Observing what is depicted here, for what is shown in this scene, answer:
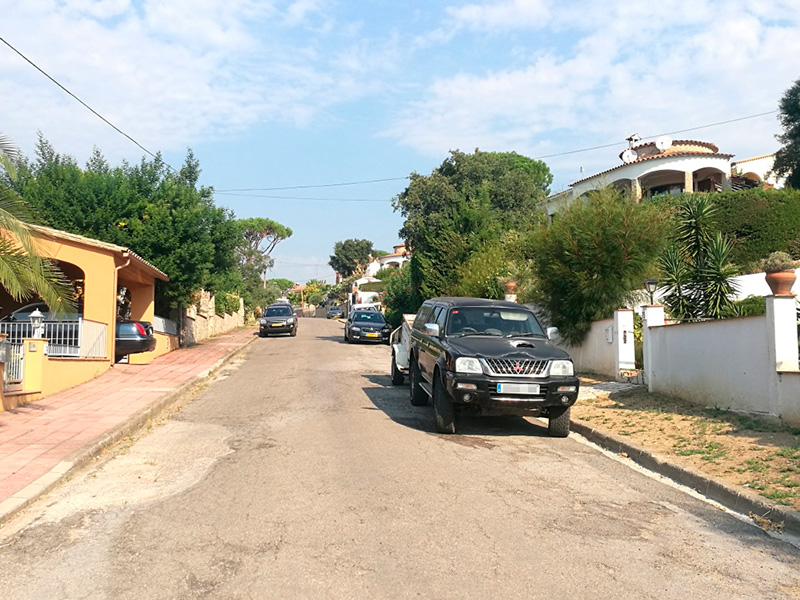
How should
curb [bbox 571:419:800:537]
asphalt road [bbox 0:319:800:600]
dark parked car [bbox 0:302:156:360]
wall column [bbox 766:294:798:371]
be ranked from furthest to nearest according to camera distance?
dark parked car [bbox 0:302:156:360] → wall column [bbox 766:294:798:371] → curb [bbox 571:419:800:537] → asphalt road [bbox 0:319:800:600]

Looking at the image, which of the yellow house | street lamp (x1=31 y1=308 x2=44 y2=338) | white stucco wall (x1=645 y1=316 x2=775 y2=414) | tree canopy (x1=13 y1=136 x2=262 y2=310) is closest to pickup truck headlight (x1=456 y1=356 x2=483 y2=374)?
white stucco wall (x1=645 y1=316 x2=775 y2=414)

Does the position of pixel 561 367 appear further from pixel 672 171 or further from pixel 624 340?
pixel 672 171

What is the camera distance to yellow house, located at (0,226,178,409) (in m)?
12.9

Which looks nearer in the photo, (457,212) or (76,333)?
(76,333)

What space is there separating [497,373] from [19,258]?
742 centimetres

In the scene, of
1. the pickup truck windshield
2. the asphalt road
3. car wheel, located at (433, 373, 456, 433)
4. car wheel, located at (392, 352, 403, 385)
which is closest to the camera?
the asphalt road

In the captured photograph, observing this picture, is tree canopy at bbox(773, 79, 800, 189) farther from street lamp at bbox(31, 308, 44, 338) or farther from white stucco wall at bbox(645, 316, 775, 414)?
street lamp at bbox(31, 308, 44, 338)

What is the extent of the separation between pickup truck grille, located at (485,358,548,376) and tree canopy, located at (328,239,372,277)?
335 feet

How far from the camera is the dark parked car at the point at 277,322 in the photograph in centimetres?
3716

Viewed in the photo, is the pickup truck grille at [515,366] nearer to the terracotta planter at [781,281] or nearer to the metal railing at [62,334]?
the terracotta planter at [781,281]

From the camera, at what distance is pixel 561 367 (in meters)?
9.72

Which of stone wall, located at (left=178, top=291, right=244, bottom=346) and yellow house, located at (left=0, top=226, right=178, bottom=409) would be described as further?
stone wall, located at (left=178, top=291, right=244, bottom=346)

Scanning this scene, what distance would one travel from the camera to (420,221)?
32344mm

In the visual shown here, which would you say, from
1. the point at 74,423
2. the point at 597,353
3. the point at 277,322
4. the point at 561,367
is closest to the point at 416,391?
the point at 561,367
